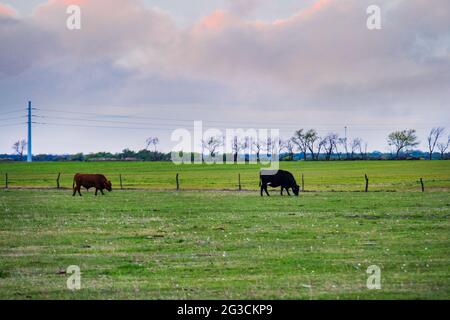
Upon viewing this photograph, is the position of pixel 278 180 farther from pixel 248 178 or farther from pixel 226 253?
pixel 248 178

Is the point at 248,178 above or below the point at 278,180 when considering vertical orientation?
below

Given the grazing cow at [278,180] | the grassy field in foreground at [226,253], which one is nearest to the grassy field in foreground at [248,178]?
the grazing cow at [278,180]

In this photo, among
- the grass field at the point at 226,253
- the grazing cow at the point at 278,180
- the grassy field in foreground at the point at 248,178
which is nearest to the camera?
the grass field at the point at 226,253

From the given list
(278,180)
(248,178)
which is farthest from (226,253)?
(248,178)

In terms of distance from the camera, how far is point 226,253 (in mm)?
16250

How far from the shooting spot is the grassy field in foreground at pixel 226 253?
11.8 m

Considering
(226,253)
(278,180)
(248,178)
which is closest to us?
(226,253)

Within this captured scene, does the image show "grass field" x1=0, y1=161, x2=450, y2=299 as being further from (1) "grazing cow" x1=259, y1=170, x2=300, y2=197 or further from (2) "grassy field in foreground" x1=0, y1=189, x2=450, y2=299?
(1) "grazing cow" x1=259, y1=170, x2=300, y2=197

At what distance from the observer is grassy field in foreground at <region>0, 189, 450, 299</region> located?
11.8 m

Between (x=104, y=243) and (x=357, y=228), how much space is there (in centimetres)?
911

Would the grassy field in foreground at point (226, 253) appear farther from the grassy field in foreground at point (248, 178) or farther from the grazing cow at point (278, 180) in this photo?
the grassy field in foreground at point (248, 178)

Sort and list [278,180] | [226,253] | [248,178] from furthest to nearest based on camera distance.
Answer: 1. [248,178]
2. [278,180]
3. [226,253]
